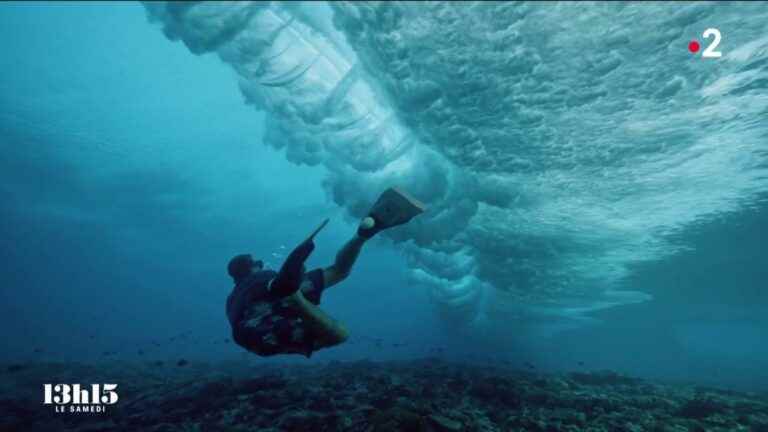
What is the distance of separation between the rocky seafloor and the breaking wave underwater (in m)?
7.47

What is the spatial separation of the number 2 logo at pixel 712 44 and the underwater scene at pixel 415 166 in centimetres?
4

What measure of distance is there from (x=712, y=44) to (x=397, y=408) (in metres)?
10.7

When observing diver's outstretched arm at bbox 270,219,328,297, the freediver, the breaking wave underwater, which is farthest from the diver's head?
the breaking wave underwater

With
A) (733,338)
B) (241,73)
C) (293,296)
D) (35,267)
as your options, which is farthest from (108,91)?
(733,338)

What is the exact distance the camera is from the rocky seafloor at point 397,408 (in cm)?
739

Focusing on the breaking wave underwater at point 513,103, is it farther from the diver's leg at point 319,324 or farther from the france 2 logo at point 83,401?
the france 2 logo at point 83,401

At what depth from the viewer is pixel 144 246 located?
4681 centimetres

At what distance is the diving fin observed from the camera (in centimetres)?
668

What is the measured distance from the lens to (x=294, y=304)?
548 centimetres

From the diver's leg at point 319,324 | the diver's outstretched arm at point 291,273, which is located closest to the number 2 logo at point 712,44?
the diver's outstretched arm at point 291,273

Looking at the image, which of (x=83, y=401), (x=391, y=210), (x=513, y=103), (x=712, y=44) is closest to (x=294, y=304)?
(x=391, y=210)

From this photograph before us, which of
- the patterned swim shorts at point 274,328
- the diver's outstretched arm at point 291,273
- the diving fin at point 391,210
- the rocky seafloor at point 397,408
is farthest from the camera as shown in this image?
the rocky seafloor at point 397,408

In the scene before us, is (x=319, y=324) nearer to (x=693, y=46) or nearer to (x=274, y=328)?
(x=274, y=328)

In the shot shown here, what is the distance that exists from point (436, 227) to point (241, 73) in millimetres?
10407
